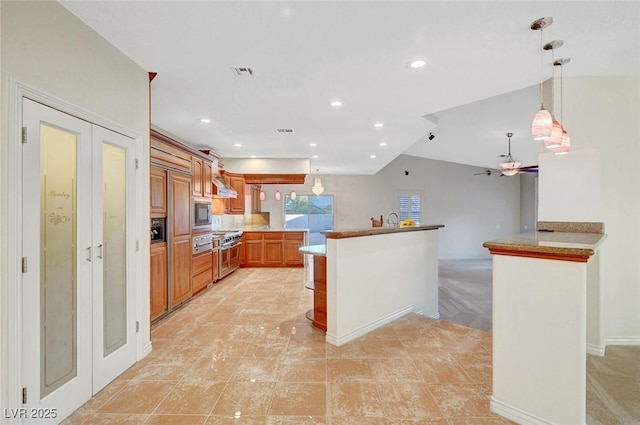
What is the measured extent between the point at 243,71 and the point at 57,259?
205 cm

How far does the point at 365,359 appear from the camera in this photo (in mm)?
2693

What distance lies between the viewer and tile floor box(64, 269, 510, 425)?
1.95m

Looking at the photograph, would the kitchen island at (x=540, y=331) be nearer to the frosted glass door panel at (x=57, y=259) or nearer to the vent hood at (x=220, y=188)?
the frosted glass door panel at (x=57, y=259)

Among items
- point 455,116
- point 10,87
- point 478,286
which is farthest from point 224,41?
point 478,286

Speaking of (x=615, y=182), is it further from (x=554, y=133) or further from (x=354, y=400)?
(x=354, y=400)

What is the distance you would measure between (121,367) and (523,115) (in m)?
6.27

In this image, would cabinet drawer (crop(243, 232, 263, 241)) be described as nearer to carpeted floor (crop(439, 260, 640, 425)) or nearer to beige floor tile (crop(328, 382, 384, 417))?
carpeted floor (crop(439, 260, 640, 425))

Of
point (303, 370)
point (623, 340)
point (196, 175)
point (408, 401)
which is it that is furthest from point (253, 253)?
point (623, 340)

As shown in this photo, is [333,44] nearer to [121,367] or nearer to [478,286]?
[121,367]

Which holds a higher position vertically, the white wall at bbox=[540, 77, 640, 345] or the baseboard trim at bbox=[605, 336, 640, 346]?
the white wall at bbox=[540, 77, 640, 345]

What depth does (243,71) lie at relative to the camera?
272 cm

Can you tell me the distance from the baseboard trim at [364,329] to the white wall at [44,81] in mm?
1876

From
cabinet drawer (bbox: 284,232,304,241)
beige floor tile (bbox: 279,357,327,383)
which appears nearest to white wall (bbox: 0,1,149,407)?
beige floor tile (bbox: 279,357,327,383)

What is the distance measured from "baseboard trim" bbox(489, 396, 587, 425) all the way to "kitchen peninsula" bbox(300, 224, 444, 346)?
4.61 ft
